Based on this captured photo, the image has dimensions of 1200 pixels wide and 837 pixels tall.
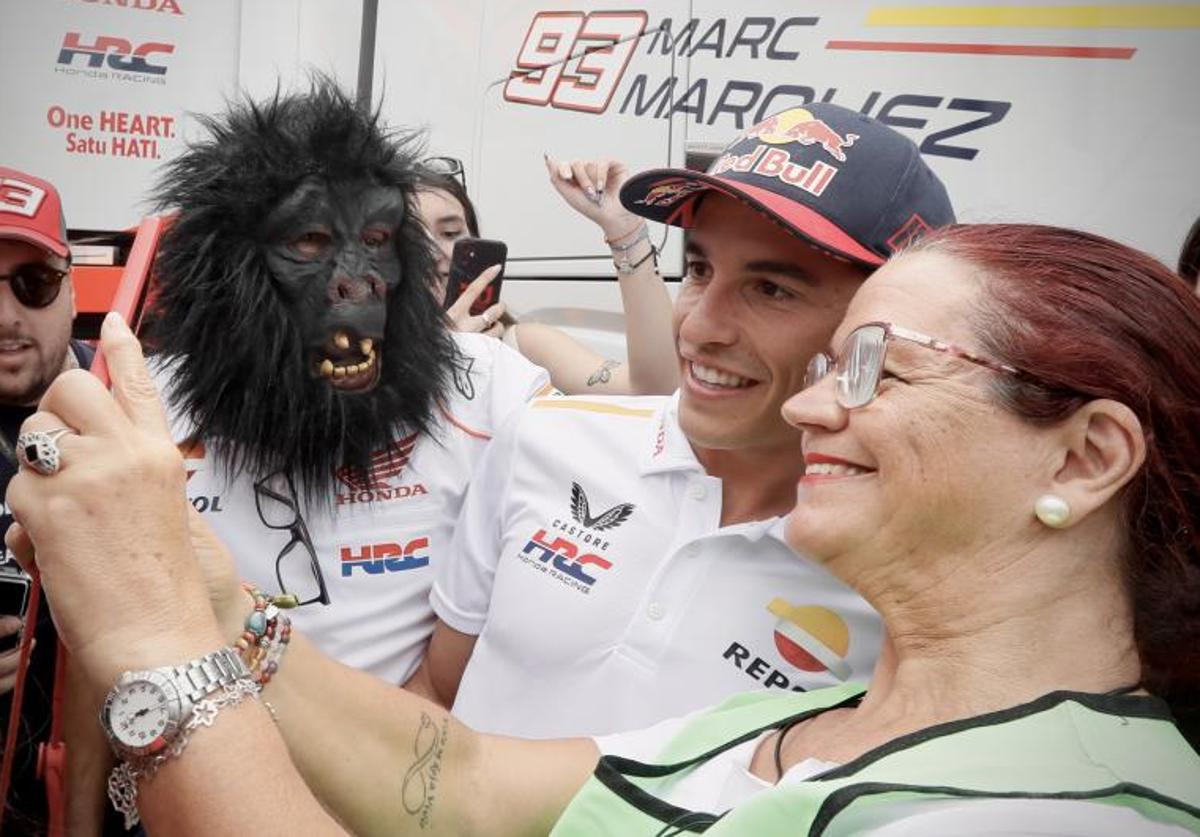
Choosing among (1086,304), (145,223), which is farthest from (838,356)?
(145,223)

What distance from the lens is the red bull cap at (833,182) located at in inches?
71.8

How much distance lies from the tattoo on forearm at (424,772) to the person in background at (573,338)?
4.19 feet

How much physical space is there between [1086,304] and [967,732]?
0.47 m

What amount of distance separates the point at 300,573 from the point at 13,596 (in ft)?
1.48

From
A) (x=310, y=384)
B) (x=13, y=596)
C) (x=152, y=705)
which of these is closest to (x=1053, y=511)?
(x=152, y=705)

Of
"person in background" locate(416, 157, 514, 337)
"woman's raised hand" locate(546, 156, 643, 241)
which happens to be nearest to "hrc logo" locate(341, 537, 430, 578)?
"woman's raised hand" locate(546, 156, 643, 241)

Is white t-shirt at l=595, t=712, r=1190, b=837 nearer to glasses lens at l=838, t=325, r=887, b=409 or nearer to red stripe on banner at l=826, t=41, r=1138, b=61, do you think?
glasses lens at l=838, t=325, r=887, b=409

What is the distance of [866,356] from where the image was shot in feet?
4.84

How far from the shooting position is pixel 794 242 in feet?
6.25

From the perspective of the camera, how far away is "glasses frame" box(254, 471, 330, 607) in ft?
7.32

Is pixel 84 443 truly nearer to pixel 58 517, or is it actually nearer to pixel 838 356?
pixel 58 517

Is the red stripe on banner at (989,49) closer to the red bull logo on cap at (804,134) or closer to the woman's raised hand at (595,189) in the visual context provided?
the woman's raised hand at (595,189)

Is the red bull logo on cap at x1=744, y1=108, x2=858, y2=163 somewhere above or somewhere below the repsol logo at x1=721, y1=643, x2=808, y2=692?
above

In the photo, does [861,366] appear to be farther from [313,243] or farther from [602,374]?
[602,374]
